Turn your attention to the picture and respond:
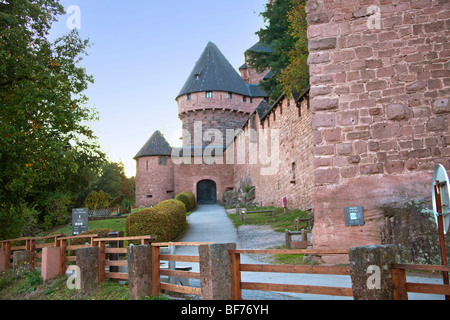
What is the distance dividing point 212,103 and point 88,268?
3398 cm

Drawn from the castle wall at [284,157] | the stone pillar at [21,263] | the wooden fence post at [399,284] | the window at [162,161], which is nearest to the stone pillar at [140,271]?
the wooden fence post at [399,284]

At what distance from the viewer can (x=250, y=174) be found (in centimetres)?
2938

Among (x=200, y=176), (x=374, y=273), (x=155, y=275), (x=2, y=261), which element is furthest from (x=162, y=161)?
(x=374, y=273)

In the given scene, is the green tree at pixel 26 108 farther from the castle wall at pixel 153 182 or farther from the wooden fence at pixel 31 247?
the castle wall at pixel 153 182

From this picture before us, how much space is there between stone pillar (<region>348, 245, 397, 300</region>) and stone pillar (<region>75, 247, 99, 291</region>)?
5.04 m

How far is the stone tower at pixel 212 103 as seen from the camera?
40.5 metres

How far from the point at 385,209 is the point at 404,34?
3165 millimetres

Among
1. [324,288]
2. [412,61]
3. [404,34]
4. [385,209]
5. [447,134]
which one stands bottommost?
[324,288]

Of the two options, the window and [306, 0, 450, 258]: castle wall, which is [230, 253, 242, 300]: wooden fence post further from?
the window

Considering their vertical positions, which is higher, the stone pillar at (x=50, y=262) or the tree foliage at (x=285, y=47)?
the tree foliage at (x=285, y=47)

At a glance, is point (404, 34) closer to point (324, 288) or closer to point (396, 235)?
point (396, 235)

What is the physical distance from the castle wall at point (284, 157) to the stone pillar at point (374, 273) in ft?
38.3

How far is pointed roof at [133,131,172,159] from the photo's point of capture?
38094 millimetres
